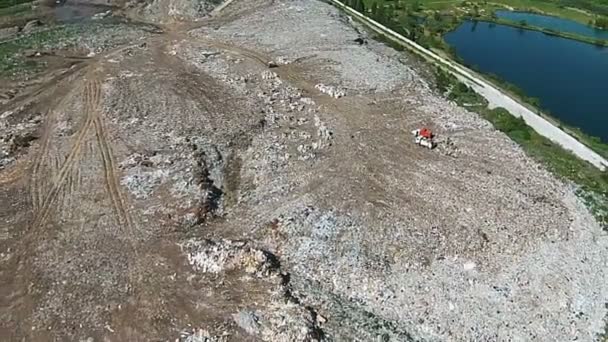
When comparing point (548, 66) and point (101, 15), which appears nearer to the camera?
point (101, 15)

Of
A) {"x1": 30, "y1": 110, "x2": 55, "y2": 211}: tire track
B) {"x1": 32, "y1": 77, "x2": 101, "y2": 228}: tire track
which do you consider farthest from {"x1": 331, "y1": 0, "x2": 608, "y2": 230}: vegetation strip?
{"x1": 30, "y1": 110, "x2": 55, "y2": 211}: tire track

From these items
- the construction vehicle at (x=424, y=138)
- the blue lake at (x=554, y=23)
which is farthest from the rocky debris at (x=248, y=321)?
the blue lake at (x=554, y=23)

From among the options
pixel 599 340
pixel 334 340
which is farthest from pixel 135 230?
pixel 599 340

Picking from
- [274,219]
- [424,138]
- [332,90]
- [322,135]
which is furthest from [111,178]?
[424,138]

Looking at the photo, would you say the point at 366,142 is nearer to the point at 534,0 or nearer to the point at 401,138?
the point at 401,138

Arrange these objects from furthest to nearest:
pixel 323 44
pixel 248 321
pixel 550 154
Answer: pixel 323 44 < pixel 550 154 < pixel 248 321

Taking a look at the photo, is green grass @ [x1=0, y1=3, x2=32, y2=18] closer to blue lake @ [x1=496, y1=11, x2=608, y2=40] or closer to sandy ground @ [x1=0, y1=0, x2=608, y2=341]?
sandy ground @ [x1=0, y1=0, x2=608, y2=341]

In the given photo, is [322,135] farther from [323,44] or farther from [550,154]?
[323,44]
